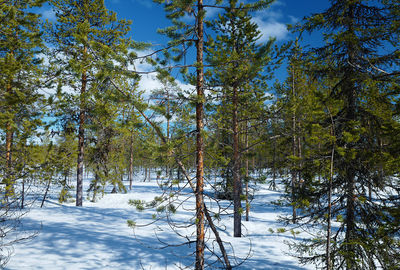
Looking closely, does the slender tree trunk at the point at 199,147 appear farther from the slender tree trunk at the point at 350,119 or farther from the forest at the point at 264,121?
the slender tree trunk at the point at 350,119

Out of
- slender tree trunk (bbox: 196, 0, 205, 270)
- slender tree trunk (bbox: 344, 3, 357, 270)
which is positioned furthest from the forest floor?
slender tree trunk (bbox: 344, 3, 357, 270)

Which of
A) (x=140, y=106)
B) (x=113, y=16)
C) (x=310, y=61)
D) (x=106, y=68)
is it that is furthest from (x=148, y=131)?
(x=113, y=16)

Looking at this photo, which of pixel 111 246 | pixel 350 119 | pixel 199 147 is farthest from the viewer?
pixel 111 246

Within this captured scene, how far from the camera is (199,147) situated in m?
5.17

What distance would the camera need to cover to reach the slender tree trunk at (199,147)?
4.81m

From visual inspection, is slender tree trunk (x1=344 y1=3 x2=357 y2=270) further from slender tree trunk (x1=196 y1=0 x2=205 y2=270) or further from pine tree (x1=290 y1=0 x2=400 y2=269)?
slender tree trunk (x1=196 y1=0 x2=205 y2=270)

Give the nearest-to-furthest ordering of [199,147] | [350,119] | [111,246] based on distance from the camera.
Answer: [199,147] → [350,119] → [111,246]

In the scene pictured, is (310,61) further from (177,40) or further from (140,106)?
(140,106)

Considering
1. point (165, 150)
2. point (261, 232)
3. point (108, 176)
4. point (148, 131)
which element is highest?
point (148, 131)

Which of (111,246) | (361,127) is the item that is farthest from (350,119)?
(111,246)

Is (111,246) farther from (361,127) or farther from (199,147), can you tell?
(361,127)

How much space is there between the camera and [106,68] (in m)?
4.43

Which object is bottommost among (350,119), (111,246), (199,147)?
(111,246)

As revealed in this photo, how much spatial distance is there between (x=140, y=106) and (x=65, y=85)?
10068 mm
